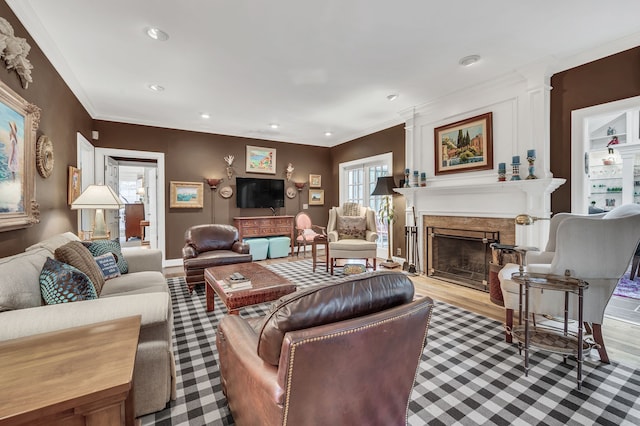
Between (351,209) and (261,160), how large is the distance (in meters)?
2.32

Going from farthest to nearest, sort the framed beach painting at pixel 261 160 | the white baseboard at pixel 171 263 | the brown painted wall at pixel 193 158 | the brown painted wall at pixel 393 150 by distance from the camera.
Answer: the framed beach painting at pixel 261 160 < the white baseboard at pixel 171 263 < the brown painted wall at pixel 393 150 < the brown painted wall at pixel 193 158

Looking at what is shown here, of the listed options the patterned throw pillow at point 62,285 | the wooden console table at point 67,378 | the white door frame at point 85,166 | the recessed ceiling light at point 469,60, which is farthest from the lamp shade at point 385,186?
the white door frame at point 85,166

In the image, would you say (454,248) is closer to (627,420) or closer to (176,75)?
(627,420)

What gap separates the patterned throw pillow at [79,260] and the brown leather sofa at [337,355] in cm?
151

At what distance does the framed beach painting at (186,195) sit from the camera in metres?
5.26

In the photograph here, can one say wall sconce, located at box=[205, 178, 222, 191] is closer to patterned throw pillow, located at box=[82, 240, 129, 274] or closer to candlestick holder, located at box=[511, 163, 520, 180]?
patterned throw pillow, located at box=[82, 240, 129, 274]

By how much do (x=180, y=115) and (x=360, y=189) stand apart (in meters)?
3.67

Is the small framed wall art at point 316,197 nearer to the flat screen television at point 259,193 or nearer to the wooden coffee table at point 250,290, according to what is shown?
the flat screen television at point 259,193

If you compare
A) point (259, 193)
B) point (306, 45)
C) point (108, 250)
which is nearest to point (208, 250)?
point (108, 250)

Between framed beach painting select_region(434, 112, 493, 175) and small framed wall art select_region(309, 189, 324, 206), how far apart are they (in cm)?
310

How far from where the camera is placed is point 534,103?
10.3 ft

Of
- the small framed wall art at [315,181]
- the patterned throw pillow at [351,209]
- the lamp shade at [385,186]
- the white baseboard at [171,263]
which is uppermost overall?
the small framed wall art at [315,181]

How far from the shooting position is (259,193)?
5988 millimetres

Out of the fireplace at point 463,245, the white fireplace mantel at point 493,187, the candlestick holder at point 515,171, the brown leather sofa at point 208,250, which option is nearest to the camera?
the white fireplace mantel at point 493,187
